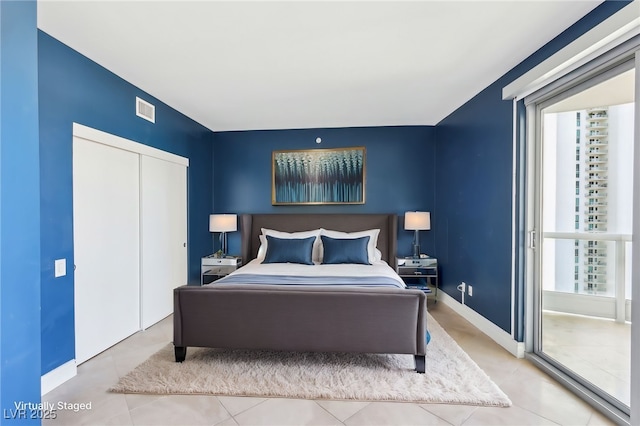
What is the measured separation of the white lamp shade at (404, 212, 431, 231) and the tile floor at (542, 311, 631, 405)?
1860 mm

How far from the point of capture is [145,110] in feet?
10.8

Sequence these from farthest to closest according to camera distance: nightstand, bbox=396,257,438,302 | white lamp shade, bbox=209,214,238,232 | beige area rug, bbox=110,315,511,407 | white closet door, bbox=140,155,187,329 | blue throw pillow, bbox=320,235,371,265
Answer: white lamp shade, bbox=209,214,238,232, nightstand, bbox=396,257,438,302, blue throw pillow, bbox=320,235,371,265, white closet door, bbox=140,155,187,329, beige area rug, bbox=110,315,511,407

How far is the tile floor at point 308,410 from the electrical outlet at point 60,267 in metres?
0.82

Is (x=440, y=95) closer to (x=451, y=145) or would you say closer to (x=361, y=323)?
(x=451, y=145)

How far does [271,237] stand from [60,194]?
2.29m

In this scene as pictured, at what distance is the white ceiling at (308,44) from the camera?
6.35 ft

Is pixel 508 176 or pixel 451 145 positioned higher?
pixel 451 145

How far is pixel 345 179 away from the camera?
4.77 meters

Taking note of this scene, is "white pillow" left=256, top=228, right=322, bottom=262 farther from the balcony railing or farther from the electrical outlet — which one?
the balcony railing


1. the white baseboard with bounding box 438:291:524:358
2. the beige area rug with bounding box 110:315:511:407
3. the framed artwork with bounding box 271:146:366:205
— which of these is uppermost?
the framed artwork with bounding box 271:146:366:205

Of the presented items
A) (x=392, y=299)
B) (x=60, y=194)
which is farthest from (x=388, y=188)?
(x=60, y=194)

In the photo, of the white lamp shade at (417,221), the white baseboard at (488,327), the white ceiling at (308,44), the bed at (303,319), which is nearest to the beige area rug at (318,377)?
the bed at (303,319)

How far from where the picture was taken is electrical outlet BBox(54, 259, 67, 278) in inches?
90.9

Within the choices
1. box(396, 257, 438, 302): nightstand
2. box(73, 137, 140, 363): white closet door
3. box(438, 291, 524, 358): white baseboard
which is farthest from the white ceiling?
box(438, 291, 524, 358): white baseboard
